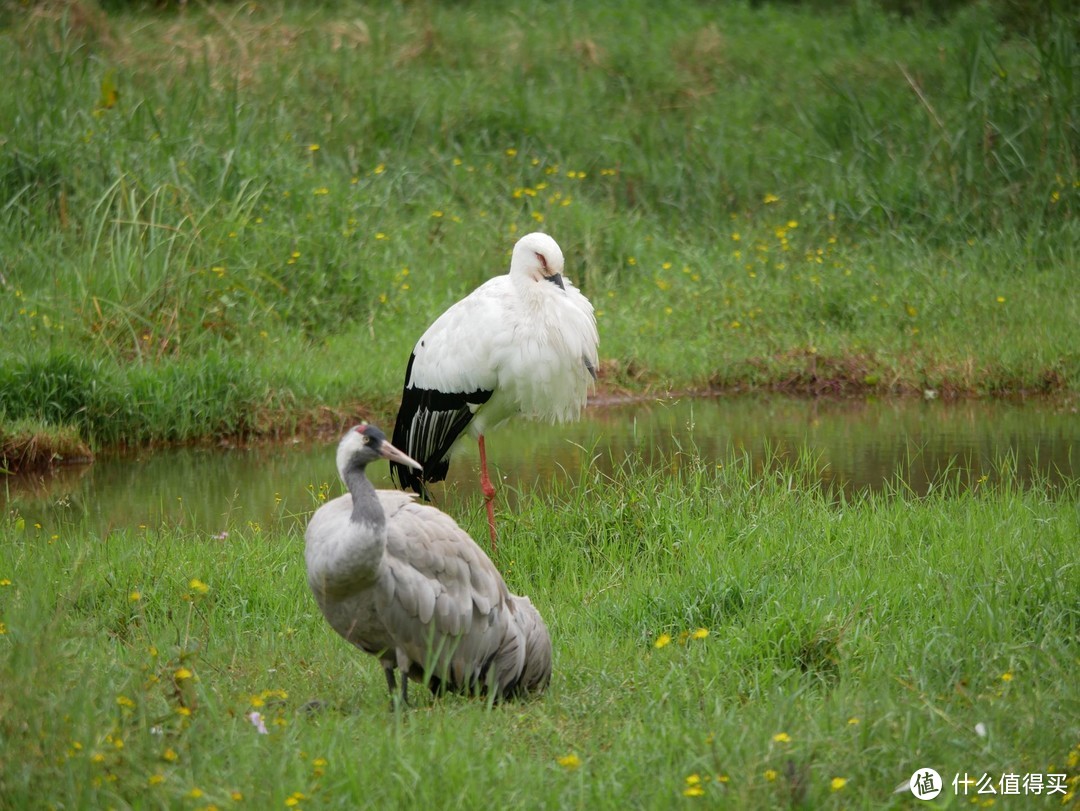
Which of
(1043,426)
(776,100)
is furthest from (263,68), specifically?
(1043,426)

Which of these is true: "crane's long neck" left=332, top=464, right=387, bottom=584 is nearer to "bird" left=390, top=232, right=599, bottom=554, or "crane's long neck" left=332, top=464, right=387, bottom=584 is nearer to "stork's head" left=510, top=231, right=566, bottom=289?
"bird" left=390, top=232, right=599, bottom=554

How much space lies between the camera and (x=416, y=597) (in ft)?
13.4

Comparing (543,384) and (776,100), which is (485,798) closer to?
(543,384)

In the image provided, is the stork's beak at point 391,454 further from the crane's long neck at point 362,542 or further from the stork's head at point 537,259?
the stork's head at point 537,259

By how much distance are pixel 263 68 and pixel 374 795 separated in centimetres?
1068

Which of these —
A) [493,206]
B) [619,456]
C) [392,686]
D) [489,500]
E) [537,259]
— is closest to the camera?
[392,686]

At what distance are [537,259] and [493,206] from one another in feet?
16.9

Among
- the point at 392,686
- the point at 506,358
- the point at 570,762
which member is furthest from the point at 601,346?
the point at 570,762

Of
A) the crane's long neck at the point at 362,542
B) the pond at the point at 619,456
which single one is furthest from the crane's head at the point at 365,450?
the pond at the point at 619,456

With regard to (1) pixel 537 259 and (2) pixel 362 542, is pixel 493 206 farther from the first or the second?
(2) pixel 362 542

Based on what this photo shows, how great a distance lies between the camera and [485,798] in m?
3.40

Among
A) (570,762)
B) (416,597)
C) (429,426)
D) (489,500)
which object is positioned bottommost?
(489,500)

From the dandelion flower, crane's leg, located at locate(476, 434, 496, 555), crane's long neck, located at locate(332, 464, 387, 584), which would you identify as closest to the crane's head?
crane's long neck, located at locate(332, 464, 387, 584)

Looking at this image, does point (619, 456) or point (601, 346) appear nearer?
point (619, 456)
